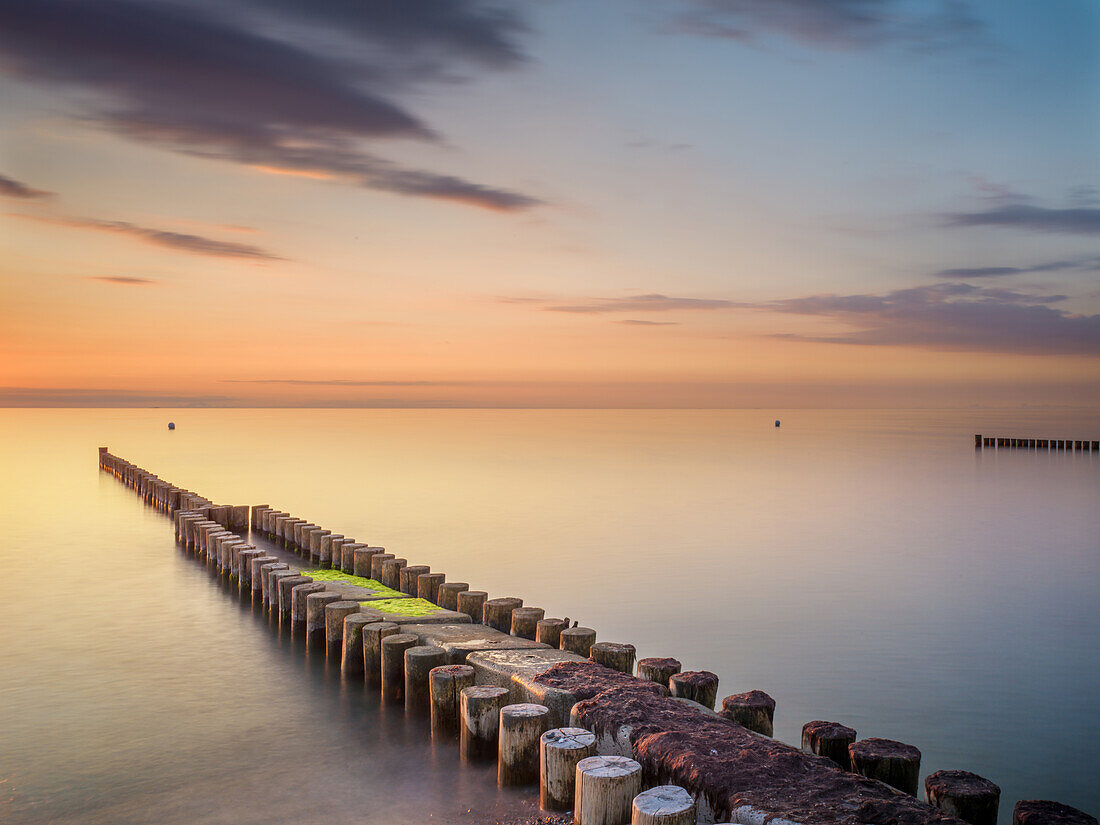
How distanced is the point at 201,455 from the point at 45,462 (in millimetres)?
8051

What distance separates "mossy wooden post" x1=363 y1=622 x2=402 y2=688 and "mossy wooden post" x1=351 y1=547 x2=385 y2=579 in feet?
12.4

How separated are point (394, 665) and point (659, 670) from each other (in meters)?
2.47

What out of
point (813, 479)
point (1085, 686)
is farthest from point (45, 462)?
point (1085, 686)

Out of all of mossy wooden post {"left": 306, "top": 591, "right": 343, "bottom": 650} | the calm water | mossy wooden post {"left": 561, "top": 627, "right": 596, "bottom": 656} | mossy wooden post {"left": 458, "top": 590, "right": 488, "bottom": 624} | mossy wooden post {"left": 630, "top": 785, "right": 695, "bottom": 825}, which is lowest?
the calm water

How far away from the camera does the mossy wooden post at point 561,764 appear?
459 centimetres

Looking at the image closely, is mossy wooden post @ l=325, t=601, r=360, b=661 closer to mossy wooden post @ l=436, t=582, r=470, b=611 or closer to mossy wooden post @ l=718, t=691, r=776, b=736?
mossy wooden post @ l=436, t=582, r=470, b=611

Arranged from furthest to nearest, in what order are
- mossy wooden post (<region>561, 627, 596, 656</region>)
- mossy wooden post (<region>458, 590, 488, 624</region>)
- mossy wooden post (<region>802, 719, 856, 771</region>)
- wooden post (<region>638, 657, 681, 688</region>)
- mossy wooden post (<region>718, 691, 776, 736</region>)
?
mossy wooden post (<region>458, 590, 488, 624</region>) < mossy wooden post (<region>561, 627, 596, 656</region>) < wooden post (<region>638, 657, 681, 688</region>) < mossy wooden post (<region>718, 691, 776, 736</region>) < mossy wooden post (<region>802, 719, 856, 771</region>)

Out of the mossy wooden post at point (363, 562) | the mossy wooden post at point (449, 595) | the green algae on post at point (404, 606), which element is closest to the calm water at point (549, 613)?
the green algae on post at point (404, 606)

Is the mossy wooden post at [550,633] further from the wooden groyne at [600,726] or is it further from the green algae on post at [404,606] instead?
the green algae on post at [404,606]

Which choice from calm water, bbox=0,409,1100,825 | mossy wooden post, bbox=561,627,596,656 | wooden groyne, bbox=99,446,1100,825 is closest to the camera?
wooden groyne, bbox=99,446,1100,825

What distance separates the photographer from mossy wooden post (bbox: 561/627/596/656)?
694 centimetres

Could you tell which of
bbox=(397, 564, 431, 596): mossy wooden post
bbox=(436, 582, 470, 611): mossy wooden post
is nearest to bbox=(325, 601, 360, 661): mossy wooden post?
bbox=(436, 582, 470, 611): mossy wooden post

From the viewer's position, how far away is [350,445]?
55094 millimetres

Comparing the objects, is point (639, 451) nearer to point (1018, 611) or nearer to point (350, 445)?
point (350, 445)
